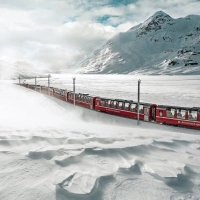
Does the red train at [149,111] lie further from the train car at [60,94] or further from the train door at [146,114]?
the train car at [60,94]

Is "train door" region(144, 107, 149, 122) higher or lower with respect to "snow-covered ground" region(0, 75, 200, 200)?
lower

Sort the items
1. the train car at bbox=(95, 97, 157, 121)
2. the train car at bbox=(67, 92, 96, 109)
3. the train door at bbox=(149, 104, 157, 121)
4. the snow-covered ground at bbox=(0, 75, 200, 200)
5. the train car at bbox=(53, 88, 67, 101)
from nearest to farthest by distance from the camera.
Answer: the snow-covered ground at bbox=(0, 75, 200, 200), the train door at bbox=(149, 104, 157, 121), the train car at bbox=(95, 97, 157, 121), the train car at bbox=(67, 92, 96, 109), the train car at bbox=(53, 88, 67, 101)

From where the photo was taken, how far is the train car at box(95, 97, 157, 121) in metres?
21.4

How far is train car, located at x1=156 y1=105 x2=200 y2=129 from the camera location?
18359mm

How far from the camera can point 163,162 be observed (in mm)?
6023

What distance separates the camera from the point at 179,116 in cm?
1934

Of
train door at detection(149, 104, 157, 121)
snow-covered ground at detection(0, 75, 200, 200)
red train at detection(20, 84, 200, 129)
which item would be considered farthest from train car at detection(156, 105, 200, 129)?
snow-covered ground at detection(0, 75, 200, 200)

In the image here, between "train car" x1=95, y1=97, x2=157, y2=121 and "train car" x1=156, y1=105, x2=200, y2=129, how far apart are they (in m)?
0.80

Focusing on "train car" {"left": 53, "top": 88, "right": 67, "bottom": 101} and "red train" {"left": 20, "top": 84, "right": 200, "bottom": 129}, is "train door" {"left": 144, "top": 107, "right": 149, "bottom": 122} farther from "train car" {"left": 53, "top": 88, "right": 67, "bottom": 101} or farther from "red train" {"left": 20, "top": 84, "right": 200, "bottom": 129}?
"train car" {"left": 53, "top": 88, "right": 67, "bottom": 101}

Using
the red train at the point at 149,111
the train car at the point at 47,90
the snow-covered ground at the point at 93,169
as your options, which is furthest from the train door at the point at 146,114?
the train car at the point at 47,90

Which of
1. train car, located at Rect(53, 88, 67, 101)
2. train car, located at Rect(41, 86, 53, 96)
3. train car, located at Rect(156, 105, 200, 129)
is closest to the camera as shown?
train car, located at Rect(156, 105, 200, 129)

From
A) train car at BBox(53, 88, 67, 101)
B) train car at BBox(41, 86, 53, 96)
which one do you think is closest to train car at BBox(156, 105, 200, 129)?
train car at BBox(53, 88, 67, 101)

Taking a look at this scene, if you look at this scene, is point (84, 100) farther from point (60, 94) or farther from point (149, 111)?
point (149, 111)

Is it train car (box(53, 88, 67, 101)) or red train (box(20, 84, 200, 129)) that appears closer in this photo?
red train (box(20, 84, 200, 129))
